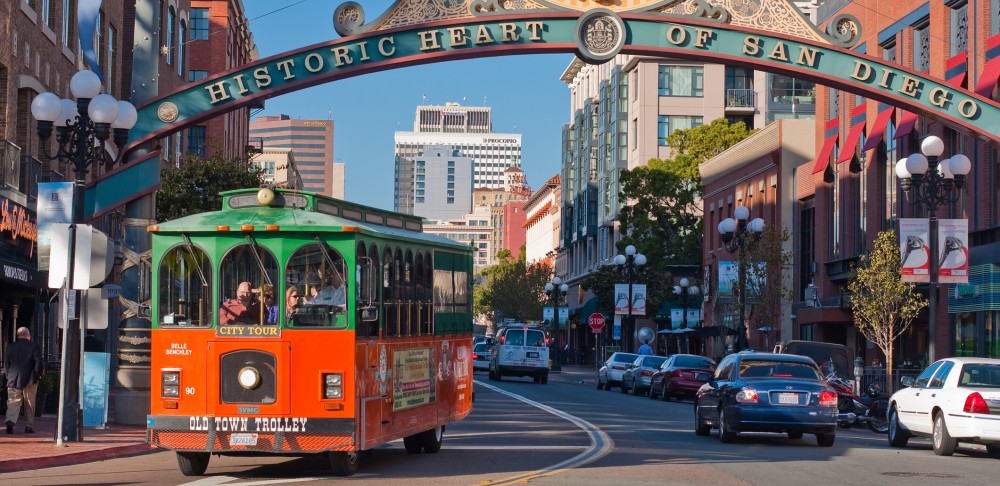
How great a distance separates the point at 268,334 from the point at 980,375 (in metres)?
11.7

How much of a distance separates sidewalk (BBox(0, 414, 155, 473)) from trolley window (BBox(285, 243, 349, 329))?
4.40 m

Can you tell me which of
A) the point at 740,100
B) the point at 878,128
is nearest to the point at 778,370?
the point at 878,128

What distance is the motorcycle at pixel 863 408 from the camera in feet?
99.1

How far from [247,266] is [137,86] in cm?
980

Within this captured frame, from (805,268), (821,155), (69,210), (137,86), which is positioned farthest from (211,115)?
(805,268)

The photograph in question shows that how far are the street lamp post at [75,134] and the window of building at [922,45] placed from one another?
2808 cm

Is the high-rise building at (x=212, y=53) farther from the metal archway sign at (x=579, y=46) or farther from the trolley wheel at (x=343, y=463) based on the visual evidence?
the trolley wheel at (x=343, y=463)

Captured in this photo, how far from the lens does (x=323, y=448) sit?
15.3 metres

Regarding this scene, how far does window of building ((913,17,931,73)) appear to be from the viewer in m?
42.6

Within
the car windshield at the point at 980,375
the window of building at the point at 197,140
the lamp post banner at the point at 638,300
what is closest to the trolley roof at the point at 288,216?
the car windshield at the point at 980,375

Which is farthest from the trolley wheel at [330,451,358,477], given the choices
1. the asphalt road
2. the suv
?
the suv

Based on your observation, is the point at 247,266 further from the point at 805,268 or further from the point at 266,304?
the point at 805,268

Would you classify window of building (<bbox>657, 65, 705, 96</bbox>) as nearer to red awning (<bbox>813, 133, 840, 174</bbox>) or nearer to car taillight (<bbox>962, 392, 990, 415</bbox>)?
red awning (<bbox>813, 133, 840, 174</bbox>)

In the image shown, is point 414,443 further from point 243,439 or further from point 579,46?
point 579,46
